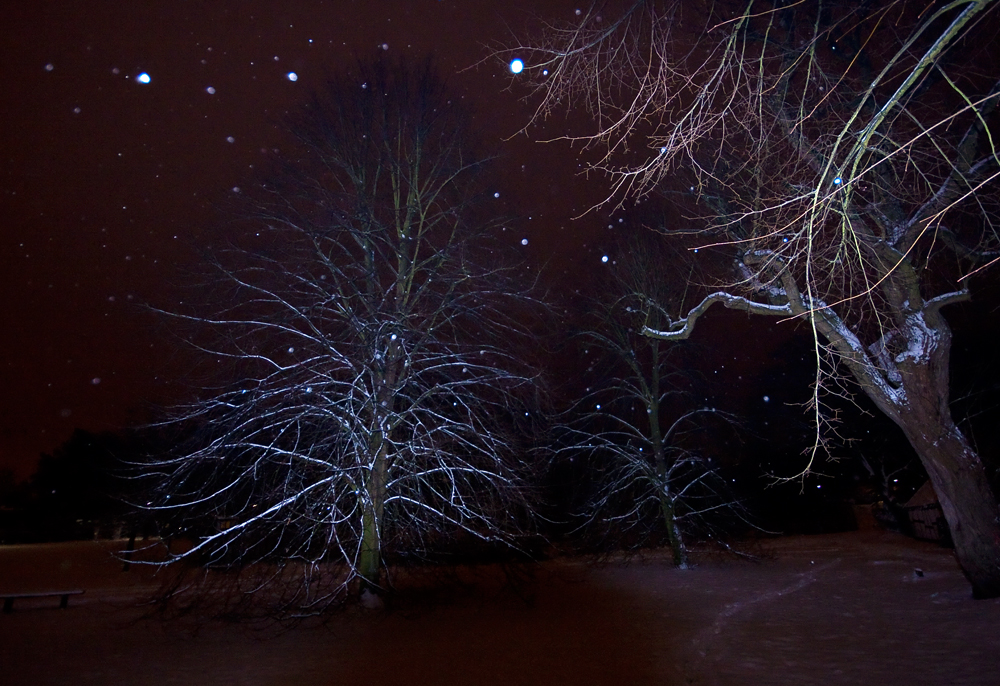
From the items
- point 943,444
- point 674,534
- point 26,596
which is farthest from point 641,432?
point 26,596

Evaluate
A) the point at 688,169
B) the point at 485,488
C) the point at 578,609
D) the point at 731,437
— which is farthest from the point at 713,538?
the point at 688,169

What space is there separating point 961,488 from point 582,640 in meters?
5.58

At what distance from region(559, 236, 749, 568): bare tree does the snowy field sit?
165 inches

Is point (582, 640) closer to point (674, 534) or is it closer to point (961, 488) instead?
point (961, 488)

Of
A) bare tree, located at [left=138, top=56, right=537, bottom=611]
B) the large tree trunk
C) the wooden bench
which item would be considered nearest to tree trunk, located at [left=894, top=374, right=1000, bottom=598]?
the large tree trunk

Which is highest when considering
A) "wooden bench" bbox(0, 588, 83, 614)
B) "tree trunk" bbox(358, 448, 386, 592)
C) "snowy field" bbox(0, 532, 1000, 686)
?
"tree trunk" bbox(358, 448, 386, 592)

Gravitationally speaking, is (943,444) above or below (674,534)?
above

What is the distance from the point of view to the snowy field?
6508mm

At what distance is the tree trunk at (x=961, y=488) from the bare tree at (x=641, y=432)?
28.8 feet

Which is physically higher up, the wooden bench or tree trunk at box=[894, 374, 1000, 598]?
tree trunk at box=[894, 374, 1000, 598]

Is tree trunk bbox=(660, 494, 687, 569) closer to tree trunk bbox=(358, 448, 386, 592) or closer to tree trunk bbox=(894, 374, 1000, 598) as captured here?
tree trunk bbox=(894, 374, 1000, 598)

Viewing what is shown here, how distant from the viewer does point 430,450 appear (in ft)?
32.2

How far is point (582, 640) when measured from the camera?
27.3ft

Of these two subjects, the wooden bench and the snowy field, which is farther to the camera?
the wooden bench
